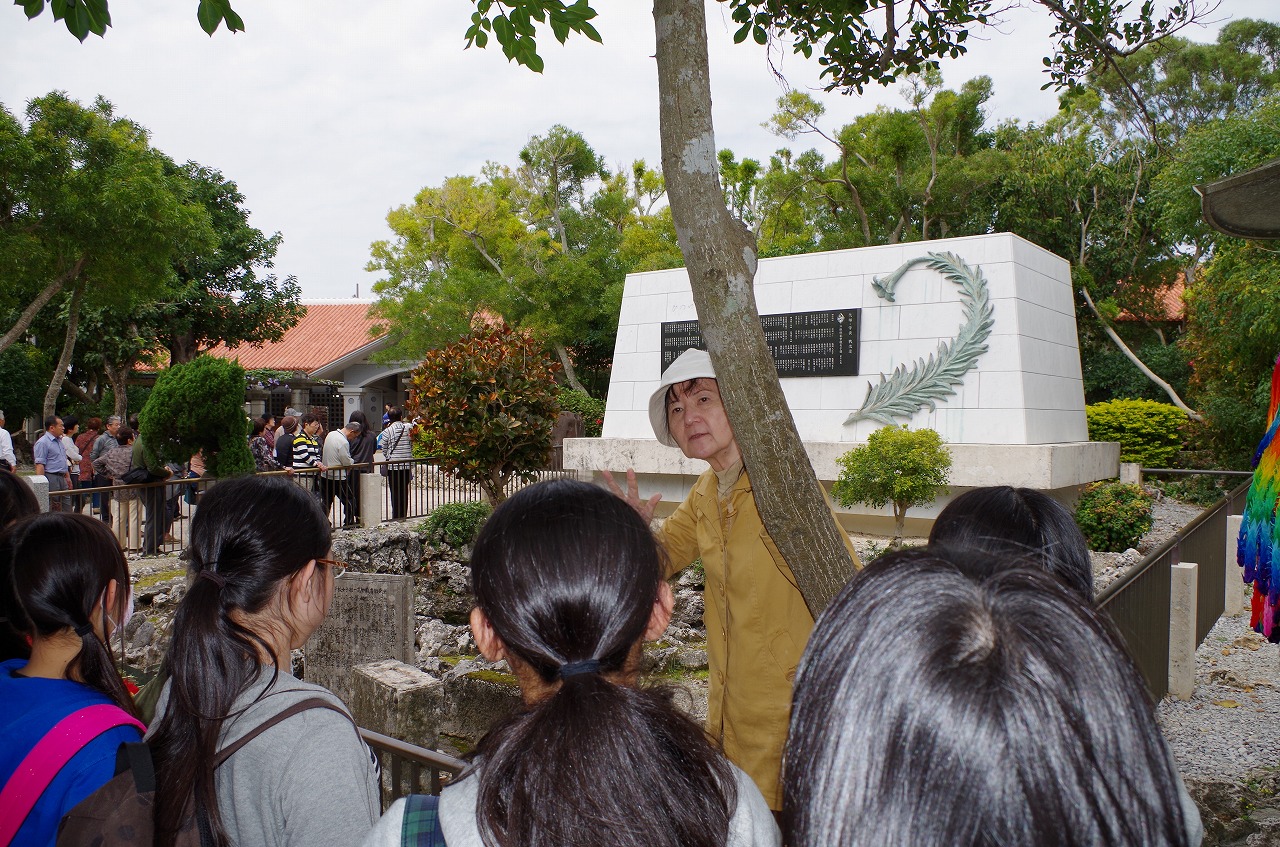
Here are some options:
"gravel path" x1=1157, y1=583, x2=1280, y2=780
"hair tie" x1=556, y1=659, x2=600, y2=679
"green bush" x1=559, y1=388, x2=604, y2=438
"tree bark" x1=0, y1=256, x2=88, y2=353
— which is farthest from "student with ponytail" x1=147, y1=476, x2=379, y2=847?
"green bush" x1=559, y1=388, x2=604, y2=438

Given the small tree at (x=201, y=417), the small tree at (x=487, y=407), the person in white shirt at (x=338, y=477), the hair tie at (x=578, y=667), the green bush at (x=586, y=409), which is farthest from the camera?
the green bush at (x=586, y=409)

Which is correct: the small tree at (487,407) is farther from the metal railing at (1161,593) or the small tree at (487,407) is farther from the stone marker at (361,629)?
the metal railing at (1161,593)

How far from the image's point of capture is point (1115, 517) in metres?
9.72

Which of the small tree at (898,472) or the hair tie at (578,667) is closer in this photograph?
the hair tie at (578,667)

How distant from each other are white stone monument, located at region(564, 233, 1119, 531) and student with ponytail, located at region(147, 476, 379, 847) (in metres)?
9.00

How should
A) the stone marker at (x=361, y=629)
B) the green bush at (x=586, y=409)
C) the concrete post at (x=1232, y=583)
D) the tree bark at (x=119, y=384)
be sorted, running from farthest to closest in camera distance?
the tree bark at (x=119, y=384) < the green bush at (x=586, y=409) < the concrete post at (x=1232, y=583) < the stone marker at (x=361, y=629)

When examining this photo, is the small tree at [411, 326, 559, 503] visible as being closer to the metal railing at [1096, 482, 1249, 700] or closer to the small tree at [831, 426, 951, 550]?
the small tree at [831, 426, 951, 550]

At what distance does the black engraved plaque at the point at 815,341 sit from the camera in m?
11.0

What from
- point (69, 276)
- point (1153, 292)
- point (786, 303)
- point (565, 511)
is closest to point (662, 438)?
point (565, 511)

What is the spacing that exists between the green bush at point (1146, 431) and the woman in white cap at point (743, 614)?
14171mm

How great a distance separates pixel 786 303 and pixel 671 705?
10.7 metres

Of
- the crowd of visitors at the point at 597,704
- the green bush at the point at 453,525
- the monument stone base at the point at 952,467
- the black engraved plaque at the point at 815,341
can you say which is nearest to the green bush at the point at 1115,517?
the monument stone base at the point at 952,467

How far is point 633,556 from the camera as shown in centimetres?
119

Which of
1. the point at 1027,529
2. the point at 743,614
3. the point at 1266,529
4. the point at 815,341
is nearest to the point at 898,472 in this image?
the point at 815,341
